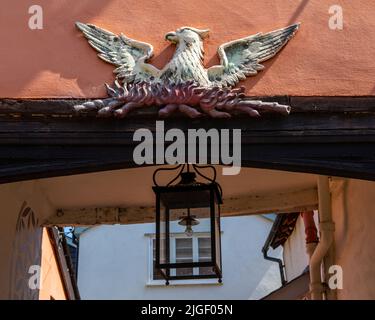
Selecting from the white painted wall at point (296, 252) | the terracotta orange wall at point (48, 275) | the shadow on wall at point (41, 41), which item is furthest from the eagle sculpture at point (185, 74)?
the white painted wall at point (296, 252)

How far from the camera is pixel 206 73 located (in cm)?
527

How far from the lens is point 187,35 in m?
5.37

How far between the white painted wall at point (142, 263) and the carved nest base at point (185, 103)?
11711 millimetres

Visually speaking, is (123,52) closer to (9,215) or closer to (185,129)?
(185,129)

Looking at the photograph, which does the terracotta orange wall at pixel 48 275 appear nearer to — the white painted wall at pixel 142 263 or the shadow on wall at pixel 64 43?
the shadow on wall at pixel 64 43

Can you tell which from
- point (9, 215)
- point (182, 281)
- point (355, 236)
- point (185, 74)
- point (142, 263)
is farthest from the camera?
point (142, 263)

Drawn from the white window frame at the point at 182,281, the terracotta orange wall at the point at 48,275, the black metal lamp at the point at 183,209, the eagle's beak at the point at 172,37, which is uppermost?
the white window frame at the point at 182,281

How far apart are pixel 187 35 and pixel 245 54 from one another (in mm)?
433

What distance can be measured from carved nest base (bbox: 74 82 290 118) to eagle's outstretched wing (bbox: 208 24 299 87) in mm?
200

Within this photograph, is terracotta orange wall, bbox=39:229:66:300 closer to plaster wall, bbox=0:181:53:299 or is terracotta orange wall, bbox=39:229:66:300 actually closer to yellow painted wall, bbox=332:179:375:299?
plaster wall, bbox=0:181:53:299

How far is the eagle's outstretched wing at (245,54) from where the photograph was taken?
526cm

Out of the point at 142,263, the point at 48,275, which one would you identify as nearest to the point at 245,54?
the point at 48,275
